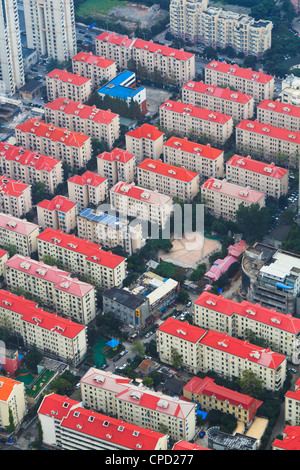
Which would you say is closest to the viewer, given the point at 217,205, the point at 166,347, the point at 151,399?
the point at 151,399

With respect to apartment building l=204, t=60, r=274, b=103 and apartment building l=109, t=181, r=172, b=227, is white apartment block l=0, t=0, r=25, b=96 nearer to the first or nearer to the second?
apartment building l=204, t=60, r=274, b=103

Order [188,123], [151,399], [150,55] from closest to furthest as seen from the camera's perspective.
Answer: [151,399], [188,123], [150,55]

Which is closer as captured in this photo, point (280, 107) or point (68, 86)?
point (280, 107)

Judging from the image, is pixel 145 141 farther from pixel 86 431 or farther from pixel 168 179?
pixel 86 431

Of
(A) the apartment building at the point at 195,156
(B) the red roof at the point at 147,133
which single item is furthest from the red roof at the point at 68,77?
(A) the apartment building at the point at 195,156

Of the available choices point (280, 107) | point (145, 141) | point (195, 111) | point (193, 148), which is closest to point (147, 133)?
point (145, 141)

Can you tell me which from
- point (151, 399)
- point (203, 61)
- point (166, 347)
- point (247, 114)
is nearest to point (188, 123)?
point (247, 114)

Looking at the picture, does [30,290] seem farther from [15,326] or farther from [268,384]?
[268,384]
